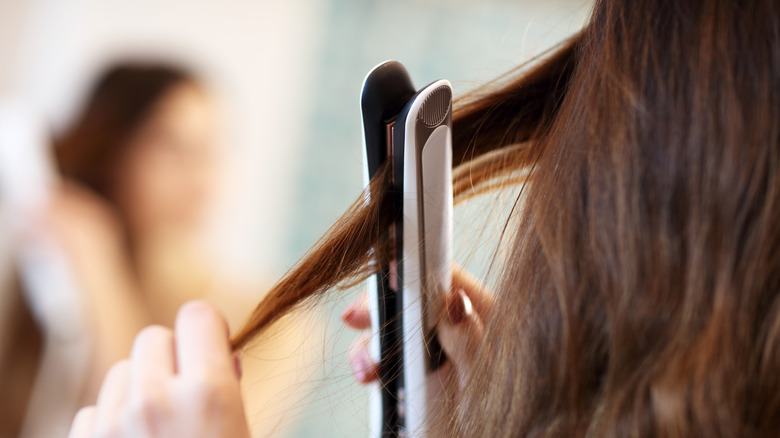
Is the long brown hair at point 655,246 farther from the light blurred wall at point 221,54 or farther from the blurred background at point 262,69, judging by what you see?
the light blurred wall at point 221,54

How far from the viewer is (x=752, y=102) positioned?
203 mm

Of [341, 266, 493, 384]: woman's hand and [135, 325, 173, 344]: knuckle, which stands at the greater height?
[135, 325, 173, 344]: knuckle

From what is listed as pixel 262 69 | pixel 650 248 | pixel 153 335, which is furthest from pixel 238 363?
pixel 262 69

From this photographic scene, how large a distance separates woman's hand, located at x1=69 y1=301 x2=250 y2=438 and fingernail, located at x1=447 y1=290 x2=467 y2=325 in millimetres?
116

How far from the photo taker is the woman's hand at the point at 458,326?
0.32m

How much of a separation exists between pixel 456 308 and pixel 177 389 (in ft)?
0.48

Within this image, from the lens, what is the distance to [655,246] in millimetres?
210

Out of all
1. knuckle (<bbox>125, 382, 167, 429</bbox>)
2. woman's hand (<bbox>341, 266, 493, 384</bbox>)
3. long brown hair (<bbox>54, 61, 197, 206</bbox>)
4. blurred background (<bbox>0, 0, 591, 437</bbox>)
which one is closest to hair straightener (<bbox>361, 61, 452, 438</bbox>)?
woman's hand (<bbox>341, 266, 493, 384</bbox>)

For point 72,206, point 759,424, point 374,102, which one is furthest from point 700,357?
point 72,206

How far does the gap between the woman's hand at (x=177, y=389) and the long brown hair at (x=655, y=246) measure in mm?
120

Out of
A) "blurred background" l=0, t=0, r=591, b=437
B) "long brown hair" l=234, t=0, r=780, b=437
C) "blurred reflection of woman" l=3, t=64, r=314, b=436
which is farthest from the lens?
"blurred background" l=0, t=0, r=591, b=437

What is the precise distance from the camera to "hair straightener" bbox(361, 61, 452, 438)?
27cm

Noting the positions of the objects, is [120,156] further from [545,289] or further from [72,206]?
[545,289]

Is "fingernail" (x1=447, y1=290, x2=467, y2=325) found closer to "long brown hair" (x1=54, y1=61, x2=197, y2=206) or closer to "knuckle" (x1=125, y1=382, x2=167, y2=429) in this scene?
"knuckle" (x1=125, y1=382, x2=167, y2=429)
